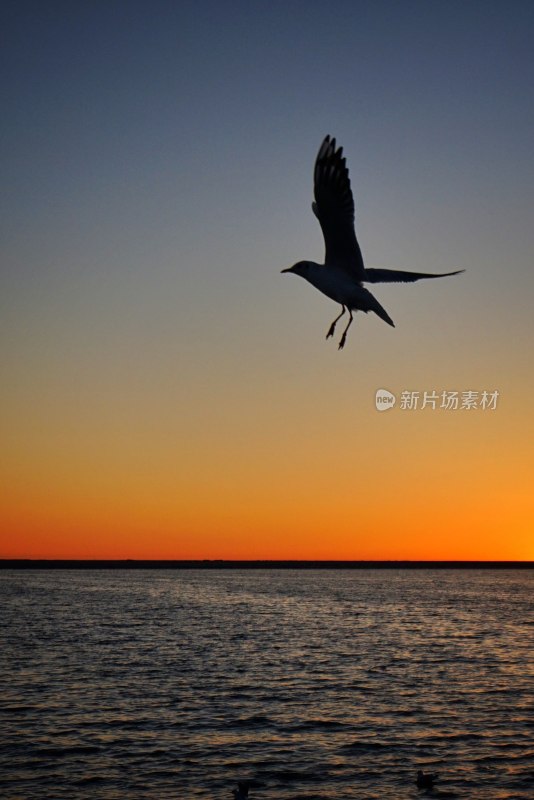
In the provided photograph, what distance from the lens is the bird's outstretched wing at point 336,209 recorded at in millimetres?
9742

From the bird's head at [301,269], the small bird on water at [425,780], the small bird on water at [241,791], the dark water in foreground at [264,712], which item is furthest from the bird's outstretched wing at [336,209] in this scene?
the small bird on water at [425,780]

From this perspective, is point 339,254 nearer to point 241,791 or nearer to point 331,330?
point 331,330

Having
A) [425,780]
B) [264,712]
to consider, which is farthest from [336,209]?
[264,712]

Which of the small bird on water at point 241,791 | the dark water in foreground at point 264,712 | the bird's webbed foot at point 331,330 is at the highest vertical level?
the bird's webbed foot at point 331,330

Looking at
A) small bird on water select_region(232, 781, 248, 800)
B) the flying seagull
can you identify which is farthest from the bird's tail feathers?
small bird on water select_region(232, 781, 248, 800)

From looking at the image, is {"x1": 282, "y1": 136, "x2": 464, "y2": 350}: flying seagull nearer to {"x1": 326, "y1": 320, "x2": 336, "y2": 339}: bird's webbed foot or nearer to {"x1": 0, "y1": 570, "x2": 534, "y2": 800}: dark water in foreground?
{"x1": 326, "y1": 320, "x2": 336, "y2": 339}: bird's webbed foot

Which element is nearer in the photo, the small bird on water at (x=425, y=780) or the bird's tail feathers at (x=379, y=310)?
the bird's tail feathers at (x=379, y=310)

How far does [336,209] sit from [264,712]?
22.3 m

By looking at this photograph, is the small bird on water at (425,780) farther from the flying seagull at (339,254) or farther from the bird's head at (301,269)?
the bird's head at (301,269)

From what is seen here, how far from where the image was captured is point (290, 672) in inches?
1505

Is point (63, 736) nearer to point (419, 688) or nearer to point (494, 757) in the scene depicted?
point (494, 757)

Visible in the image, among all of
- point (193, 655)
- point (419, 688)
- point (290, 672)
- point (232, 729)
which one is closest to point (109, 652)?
point (193, 655)

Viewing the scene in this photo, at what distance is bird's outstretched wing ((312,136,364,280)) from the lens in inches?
384

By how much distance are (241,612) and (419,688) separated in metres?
45.0
